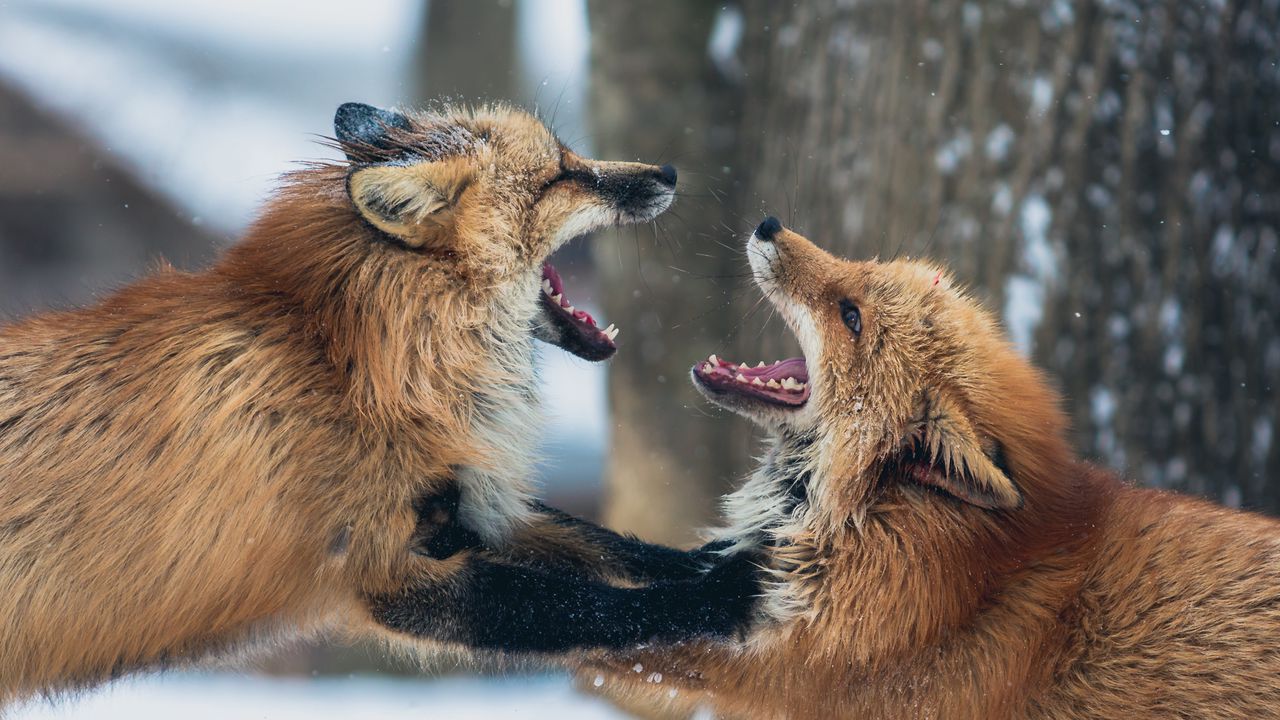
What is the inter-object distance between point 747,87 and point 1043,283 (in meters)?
1.72

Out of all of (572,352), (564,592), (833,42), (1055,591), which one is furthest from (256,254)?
(833,42)

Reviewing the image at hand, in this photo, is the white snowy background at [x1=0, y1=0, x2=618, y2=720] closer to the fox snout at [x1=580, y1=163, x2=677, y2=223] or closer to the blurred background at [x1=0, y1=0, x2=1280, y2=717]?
the blurred background at [x1=0, y1=0, x2=1280, y2=717]

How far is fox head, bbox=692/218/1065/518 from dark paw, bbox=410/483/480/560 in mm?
867

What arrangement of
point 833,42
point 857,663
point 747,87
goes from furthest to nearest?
point 747,87 → point 833,42 → point 857,663

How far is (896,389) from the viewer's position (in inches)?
107

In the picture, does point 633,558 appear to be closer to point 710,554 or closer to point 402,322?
point 710,554

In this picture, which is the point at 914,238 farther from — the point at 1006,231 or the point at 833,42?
the point at 833,42

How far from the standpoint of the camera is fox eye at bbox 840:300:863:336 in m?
2.93

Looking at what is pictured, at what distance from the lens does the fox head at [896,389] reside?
2.61 metres

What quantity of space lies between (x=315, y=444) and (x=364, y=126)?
1025 mm

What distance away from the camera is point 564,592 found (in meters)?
2.61

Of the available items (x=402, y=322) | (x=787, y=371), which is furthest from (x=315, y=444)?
(x=787, y=371)

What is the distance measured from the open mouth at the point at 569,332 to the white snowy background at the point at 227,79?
3688mm

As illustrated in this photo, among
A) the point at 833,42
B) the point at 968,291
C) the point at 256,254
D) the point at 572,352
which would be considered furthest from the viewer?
the point at 833,42
